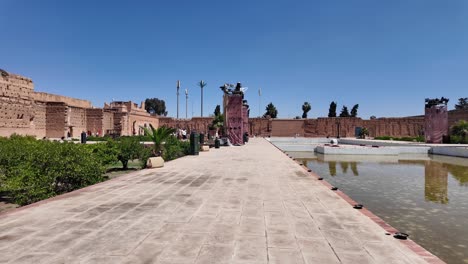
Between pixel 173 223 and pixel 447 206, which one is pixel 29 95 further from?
pixel 447 206

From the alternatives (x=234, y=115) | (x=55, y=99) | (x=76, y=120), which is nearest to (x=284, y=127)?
(x=234, y=115)

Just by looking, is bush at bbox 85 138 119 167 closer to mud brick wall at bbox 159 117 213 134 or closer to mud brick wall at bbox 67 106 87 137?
mud brick wall at bbox 67 106 87 137

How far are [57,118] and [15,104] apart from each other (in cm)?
1010

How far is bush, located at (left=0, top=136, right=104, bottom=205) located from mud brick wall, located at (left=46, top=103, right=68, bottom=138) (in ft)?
95.1

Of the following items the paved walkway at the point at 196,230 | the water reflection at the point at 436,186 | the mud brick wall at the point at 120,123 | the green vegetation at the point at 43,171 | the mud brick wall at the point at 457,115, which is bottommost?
the water reflection at the point at 436,186

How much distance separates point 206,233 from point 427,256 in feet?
8.68

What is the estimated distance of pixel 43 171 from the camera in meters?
7.39

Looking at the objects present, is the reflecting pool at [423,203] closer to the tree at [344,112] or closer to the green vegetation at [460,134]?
the green vegetation at [460,134]

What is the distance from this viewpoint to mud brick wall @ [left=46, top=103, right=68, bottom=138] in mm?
34281

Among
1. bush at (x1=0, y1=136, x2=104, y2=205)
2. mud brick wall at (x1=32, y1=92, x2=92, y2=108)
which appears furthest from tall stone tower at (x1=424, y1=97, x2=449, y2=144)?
mud brick wall at (x1=32, y1=92, x2=92, y2=108)

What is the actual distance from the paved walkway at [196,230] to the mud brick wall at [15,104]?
881 inches

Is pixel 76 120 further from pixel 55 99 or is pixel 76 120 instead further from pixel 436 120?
pixel 436 120

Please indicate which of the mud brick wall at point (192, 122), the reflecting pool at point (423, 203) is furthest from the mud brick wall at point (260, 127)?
the reflecting pool at point (423, 203)

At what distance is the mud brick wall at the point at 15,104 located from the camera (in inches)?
922
